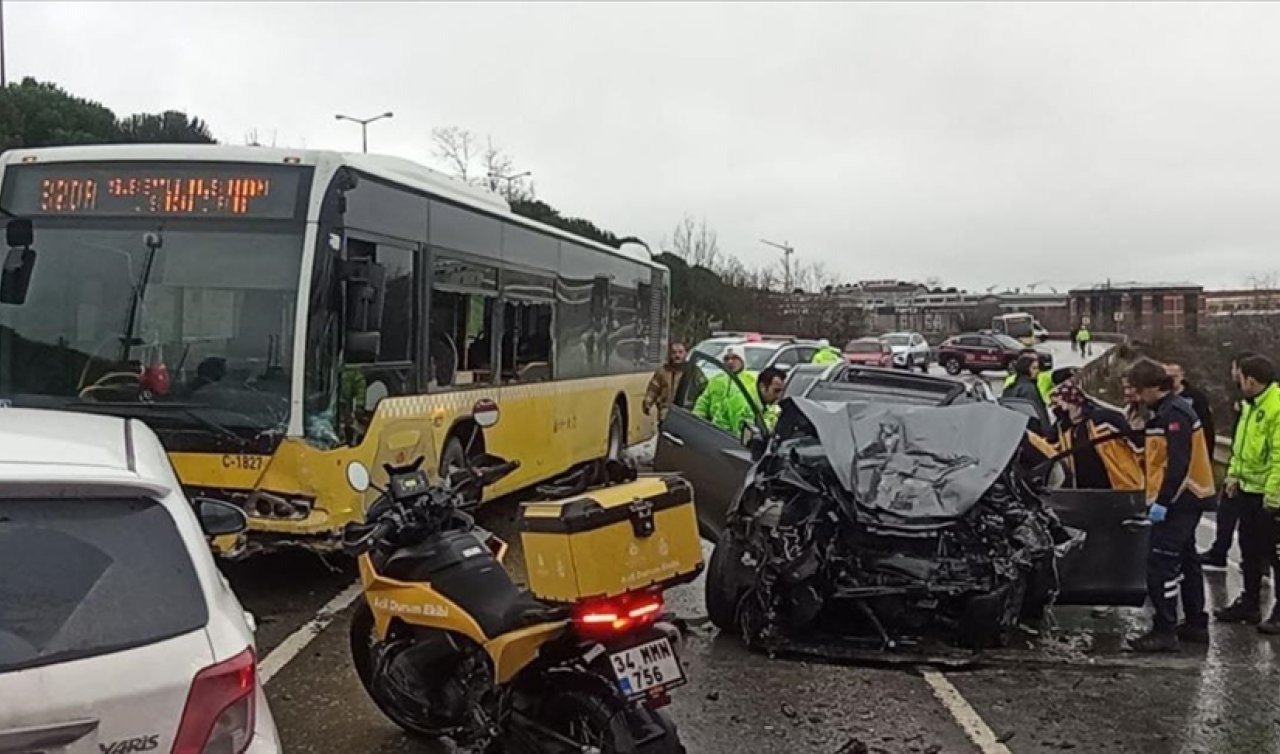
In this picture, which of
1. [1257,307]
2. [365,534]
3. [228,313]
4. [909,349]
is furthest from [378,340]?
[909,349]

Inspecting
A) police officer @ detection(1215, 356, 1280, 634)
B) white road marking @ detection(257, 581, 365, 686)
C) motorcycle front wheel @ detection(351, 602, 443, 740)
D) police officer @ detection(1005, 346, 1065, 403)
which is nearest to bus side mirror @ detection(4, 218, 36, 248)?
white road marking @ detection(257, 581, 365, 686)

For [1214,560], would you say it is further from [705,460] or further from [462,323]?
[462,323]

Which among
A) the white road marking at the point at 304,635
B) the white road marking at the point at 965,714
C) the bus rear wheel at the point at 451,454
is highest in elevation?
the bus rear wheel at the point at 451,454

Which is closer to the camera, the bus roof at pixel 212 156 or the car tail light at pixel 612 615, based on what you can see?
the car tail light at pixel 612 615

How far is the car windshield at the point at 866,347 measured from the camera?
4056cm

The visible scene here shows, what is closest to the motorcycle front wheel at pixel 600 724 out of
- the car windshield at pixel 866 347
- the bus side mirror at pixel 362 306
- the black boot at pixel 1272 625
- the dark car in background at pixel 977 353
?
the bus side mirror at pixel 362 306

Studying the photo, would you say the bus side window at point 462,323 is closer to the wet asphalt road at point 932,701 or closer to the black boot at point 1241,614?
the wet asphalt road at point 932,701

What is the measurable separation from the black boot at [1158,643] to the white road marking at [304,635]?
14.7 feet

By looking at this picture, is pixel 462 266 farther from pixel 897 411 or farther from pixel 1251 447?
pixel 1251 447

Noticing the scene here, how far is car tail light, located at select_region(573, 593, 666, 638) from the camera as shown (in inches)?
167

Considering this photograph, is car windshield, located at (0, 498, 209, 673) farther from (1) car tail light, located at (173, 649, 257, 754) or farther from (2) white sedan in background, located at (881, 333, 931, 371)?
(2) white sedan in background, located at (881, 333, 931, 371)

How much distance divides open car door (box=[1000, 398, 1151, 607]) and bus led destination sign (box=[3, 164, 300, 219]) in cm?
525

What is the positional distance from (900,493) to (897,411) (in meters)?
0.77

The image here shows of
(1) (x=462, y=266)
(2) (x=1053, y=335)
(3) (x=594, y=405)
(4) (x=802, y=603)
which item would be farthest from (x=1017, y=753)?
(2) (x=1053, y=335)
